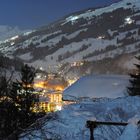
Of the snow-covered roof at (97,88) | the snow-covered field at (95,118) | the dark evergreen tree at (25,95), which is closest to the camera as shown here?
the snow-covered field at (95,118)

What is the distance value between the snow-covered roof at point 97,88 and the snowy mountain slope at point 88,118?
147 ft

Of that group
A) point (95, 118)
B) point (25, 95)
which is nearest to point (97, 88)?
point (25, 95)

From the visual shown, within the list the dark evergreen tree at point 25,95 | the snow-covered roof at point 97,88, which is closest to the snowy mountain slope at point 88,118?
the dark evergreen tree at point 25,95

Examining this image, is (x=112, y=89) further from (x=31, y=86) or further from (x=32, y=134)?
(x=32, y=134)

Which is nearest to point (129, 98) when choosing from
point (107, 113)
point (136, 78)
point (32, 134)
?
point (107, 113)

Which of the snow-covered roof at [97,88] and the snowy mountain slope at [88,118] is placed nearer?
the snowy mountain slope at [88,118]

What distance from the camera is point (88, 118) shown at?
8.12 metres

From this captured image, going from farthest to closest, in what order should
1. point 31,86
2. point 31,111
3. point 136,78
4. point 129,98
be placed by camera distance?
point 136,78
point 31,86
point 31,111
point 129,98

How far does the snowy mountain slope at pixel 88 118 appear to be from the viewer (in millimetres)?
7895

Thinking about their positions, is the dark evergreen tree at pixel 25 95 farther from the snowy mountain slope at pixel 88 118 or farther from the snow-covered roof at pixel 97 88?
the snowy mountain slope at pixel 88 118

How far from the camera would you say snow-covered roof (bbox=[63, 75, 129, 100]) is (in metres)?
56.6

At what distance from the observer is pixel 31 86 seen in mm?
46281

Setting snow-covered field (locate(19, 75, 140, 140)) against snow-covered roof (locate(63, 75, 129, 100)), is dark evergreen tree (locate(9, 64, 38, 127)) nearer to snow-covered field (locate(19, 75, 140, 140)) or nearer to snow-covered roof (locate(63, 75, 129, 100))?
snow-covered roof (locate(63, 75, 129, 100))

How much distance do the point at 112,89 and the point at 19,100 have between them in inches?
795
